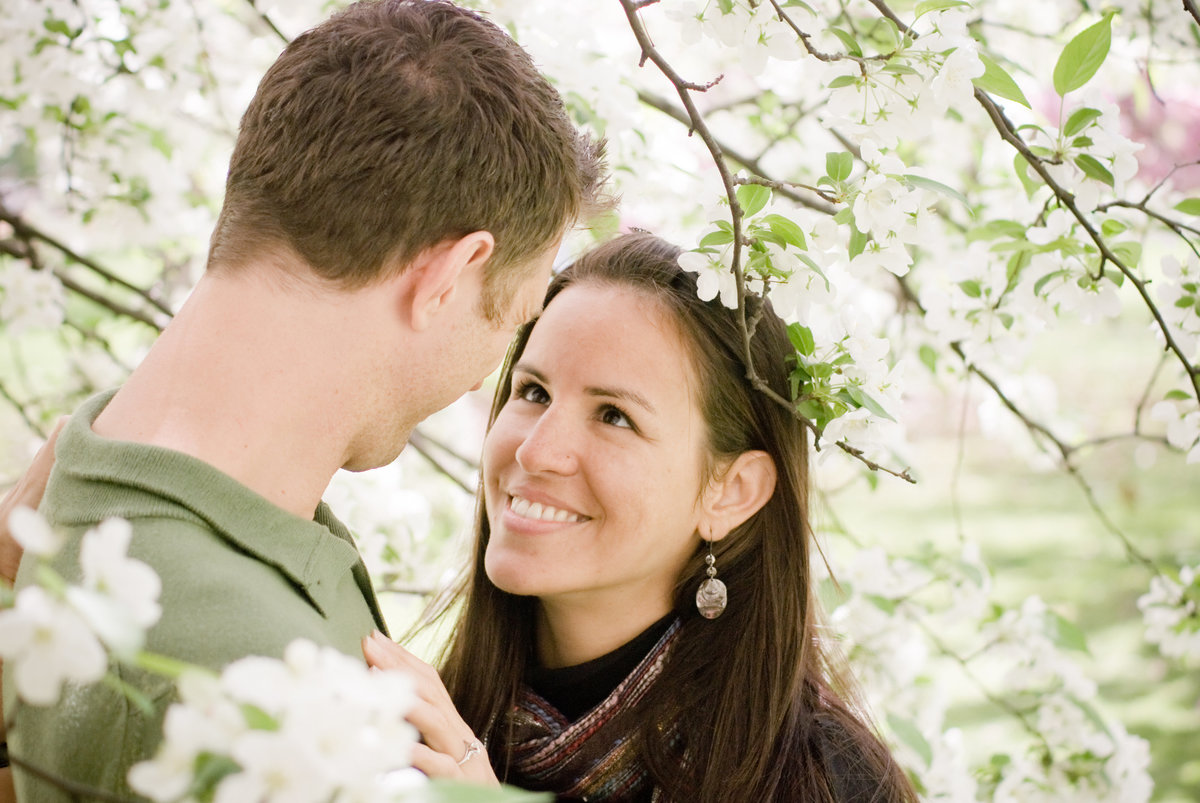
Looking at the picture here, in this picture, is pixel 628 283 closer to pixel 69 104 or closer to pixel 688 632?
pixel 688 632

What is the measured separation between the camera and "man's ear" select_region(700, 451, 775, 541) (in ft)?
6.48

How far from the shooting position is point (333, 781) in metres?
0.66

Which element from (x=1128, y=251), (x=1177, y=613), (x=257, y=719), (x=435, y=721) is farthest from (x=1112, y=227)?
(x=257, y=719)

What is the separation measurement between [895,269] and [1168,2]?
4.43 ft

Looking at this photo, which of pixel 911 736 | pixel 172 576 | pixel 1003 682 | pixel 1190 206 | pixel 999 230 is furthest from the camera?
pixel 1003 682

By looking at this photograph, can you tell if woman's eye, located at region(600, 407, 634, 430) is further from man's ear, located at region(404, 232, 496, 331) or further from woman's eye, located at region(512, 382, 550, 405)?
man's ear, located at region(404, 232, 496, 331)

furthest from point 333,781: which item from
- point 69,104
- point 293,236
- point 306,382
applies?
point 69,104

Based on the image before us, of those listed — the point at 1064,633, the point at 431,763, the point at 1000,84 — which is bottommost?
the point at 431,763

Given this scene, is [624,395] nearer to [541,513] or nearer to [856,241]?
[541,513]

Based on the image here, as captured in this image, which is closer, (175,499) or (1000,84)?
(175,499)

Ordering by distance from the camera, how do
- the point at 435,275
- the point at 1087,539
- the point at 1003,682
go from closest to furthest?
1. the point at 435,275
2. the point at 1003,682
3. the point at 1087,539

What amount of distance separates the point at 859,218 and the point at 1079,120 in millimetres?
389

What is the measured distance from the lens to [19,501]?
1419 millimetres

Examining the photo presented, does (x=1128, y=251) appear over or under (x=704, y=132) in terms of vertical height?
over
